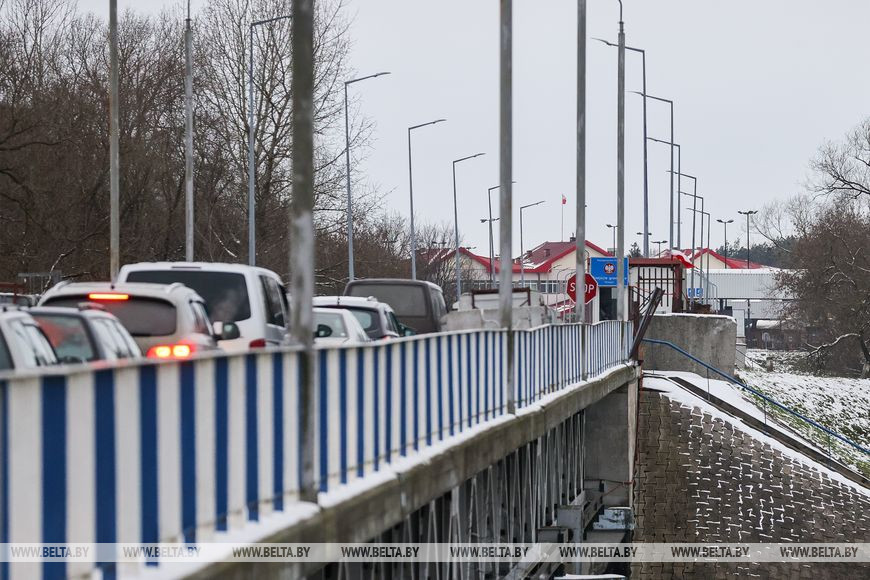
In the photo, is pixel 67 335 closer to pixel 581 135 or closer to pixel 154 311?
pixel 154 311

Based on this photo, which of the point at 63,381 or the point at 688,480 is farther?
the point at 688,480

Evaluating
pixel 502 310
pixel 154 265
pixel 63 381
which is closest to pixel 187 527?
pixel 63 381

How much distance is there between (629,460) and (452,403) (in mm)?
17933

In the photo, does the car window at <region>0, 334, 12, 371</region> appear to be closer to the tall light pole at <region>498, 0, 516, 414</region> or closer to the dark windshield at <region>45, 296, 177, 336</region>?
the dark windshield at <region>45, 296, 177, 336</region>

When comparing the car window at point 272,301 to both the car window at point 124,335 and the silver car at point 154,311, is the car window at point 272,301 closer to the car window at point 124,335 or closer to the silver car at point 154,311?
the silver car at point 154,311

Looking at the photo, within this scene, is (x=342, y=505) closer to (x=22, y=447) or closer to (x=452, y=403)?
(x=22, y=447)

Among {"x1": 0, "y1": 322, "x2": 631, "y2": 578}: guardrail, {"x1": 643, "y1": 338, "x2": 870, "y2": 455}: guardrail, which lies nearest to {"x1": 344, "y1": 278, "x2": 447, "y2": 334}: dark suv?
{"x1": 0, "y1": 322, "x2": 631, "y2": 578}: guardrail

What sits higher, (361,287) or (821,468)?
(361,287)

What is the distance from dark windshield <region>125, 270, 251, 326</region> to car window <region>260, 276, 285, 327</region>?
34 cm

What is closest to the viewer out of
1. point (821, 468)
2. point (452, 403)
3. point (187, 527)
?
point (187, 527)

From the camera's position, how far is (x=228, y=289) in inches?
675

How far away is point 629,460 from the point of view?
31562 millimetres

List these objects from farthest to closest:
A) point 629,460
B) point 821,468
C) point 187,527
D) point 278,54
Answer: point 278,54, point 821,468, point 629,460, point 187,527

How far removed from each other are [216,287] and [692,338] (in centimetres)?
3792
